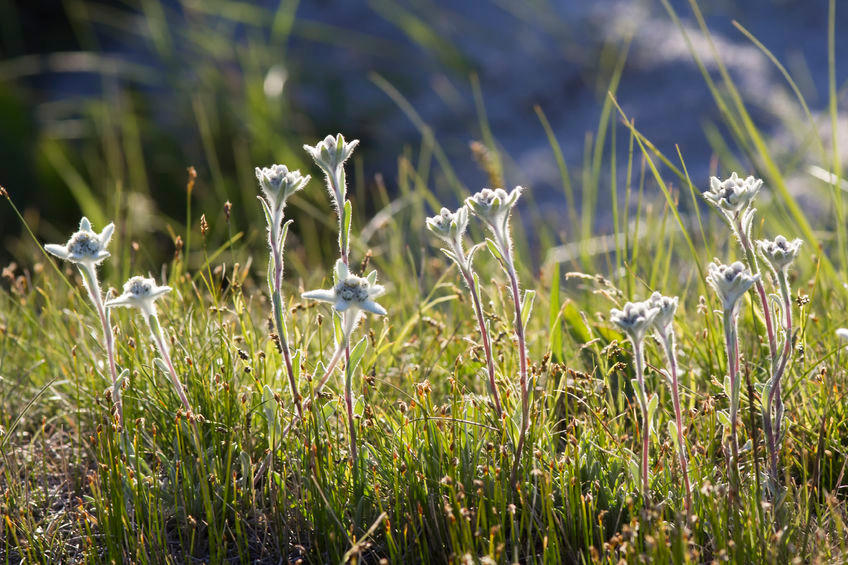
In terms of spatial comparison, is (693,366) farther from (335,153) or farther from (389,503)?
(335,153)

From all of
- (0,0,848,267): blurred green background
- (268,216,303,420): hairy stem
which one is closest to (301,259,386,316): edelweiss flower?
(268,216,303,420): hairy stem

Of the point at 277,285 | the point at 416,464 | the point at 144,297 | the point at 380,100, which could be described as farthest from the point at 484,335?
the point at 380,100

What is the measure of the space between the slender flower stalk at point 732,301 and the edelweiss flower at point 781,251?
8 cm

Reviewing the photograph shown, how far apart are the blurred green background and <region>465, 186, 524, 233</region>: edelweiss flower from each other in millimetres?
3010

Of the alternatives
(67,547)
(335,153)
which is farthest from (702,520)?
(67,547)

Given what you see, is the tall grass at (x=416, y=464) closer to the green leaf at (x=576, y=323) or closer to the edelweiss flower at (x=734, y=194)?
the green leaf at (x=576, y=323)

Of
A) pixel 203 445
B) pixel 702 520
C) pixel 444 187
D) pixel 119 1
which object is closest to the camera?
pixel 702 520

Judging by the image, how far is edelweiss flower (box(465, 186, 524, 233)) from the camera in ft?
4.91

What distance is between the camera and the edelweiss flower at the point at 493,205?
1498 mm

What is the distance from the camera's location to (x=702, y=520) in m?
1.53

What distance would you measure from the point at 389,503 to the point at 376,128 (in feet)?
14.9

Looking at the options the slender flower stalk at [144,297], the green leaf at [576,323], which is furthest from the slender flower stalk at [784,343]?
the slender flower stalk at [144,297]

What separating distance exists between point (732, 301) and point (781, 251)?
14cm

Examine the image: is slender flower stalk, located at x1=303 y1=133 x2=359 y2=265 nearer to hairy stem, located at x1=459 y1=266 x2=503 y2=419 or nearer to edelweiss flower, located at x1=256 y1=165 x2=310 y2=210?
edelweiss flower, located at x1=256 y1=165 x2=310 y2=210
